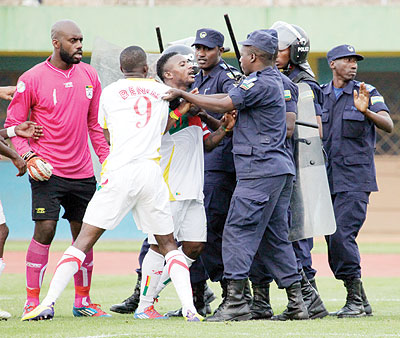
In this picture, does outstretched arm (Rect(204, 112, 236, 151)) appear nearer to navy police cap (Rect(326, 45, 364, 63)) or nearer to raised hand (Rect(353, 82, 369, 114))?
raised hand (Rect(353, 82, 369, 114))

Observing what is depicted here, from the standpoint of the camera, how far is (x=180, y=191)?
22.5 feet

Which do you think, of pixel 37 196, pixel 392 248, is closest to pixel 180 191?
pixel 37 196

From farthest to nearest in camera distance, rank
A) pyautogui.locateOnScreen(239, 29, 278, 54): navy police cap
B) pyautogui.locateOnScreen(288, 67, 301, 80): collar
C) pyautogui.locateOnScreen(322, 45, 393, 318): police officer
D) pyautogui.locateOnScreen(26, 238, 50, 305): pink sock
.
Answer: pyautogui.locateOnScreen(288, 67, 301, 80): collar
pyautogui.locateOnScreen(322, 45, 393, 318): police officer
pyautogui.locateOnScreen(26, 238, 50, 305): pink sock
pyautogui.locateOnScreen(239, 29, 278, 54): navy police cap

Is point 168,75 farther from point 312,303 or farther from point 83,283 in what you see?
point 312,303

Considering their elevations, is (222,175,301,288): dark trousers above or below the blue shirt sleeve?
below

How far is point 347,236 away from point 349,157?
0.72m

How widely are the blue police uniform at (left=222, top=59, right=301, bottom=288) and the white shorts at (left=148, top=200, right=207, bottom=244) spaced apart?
300mm

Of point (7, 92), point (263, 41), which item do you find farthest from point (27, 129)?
point (263, 41)

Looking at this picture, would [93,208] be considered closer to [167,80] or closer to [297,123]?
[167,80]

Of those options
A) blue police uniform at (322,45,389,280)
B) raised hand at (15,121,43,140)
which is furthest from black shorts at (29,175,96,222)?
blue police uniform at (322,45,389,280)

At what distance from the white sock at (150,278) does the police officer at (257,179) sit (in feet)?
1.87

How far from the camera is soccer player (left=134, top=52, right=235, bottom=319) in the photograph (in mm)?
6844

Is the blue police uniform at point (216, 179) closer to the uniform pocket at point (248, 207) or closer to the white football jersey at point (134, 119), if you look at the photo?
the uniform pocket at point (248, 207)

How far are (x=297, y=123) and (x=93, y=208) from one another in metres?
2.07
